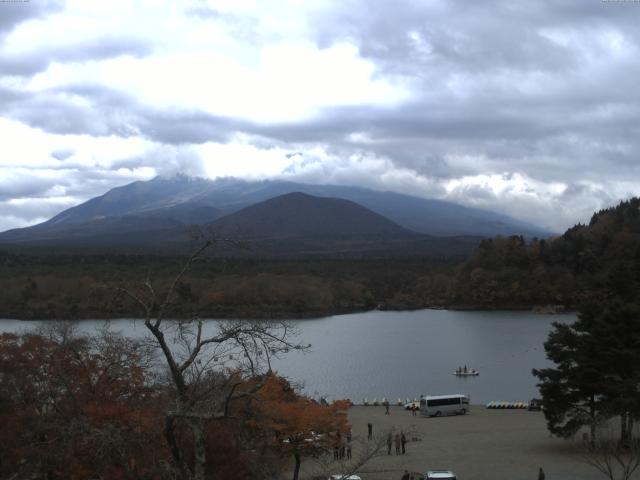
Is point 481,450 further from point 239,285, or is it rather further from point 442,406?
point 239,285

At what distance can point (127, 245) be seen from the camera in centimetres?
11931

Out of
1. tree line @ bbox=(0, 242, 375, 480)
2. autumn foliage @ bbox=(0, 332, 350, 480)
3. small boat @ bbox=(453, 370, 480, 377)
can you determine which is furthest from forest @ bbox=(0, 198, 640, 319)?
tree line @ bbox=(0, 242, 375, 480)

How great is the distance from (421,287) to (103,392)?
6217 centimetres

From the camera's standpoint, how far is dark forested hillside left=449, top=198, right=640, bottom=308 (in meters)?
61.6

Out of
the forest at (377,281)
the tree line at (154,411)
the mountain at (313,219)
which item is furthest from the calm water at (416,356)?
the mountain at (313,219)

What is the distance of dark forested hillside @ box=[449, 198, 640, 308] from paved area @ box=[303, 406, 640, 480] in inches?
1667

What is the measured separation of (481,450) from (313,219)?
16577 centimetres

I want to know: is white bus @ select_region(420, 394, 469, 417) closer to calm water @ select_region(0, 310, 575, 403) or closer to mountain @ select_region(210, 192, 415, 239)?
calm water @ select_region(0, 310, 575, 403)

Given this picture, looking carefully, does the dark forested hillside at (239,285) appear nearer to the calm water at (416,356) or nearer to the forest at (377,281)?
the forest at (377,281)

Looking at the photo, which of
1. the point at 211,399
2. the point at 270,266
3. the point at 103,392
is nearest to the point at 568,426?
the point at 103,392

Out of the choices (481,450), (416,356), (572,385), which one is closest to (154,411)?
(572,385)

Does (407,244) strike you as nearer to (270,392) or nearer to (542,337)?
(542,337)

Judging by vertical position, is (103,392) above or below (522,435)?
above

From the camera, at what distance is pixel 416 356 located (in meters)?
35.8
